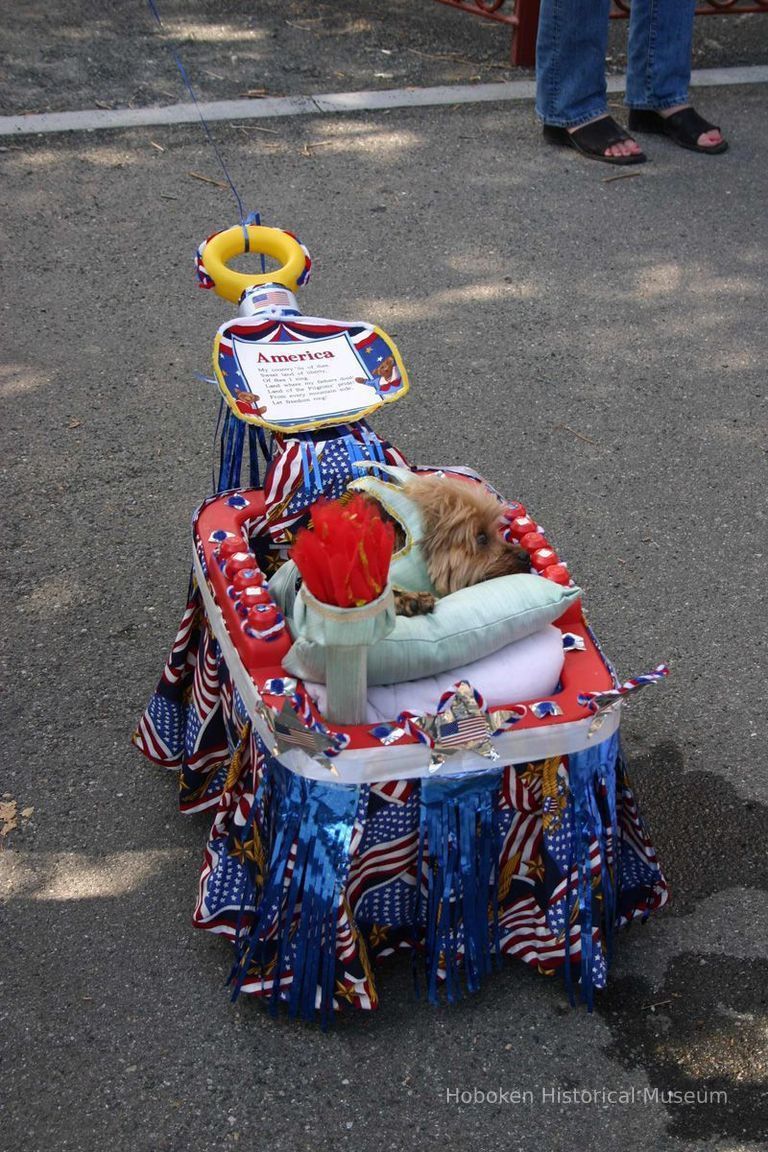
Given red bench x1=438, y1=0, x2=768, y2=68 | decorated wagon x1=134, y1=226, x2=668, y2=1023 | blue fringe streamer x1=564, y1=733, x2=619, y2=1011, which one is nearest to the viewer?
decorated wagon x1=134, y1=226, x2=668, y2=1023

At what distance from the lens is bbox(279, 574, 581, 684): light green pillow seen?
192 cm

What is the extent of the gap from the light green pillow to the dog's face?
8cm

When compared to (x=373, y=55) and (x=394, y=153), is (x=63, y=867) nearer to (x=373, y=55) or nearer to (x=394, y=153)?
(x=394, y=153)

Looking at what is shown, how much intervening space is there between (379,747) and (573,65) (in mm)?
4025

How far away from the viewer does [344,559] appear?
5.51ft

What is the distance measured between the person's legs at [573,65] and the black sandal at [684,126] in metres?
0.22

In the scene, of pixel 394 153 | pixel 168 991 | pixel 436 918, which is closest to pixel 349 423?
pixel 436 918

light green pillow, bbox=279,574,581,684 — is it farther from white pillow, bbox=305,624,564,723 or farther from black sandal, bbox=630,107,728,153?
black sandal, bbox=630,107,728,153

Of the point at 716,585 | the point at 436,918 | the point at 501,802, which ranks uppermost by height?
the point at 501,802

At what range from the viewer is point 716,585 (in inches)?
127

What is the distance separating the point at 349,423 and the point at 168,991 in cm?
106

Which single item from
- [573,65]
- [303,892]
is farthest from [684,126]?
[303,892]

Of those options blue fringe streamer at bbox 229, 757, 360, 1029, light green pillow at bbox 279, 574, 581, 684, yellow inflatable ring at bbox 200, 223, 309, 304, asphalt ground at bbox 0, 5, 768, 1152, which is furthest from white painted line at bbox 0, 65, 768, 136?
blue fringe streamer at bbox 229, 757, 360, 1029

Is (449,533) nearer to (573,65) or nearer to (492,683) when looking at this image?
(492,683)
